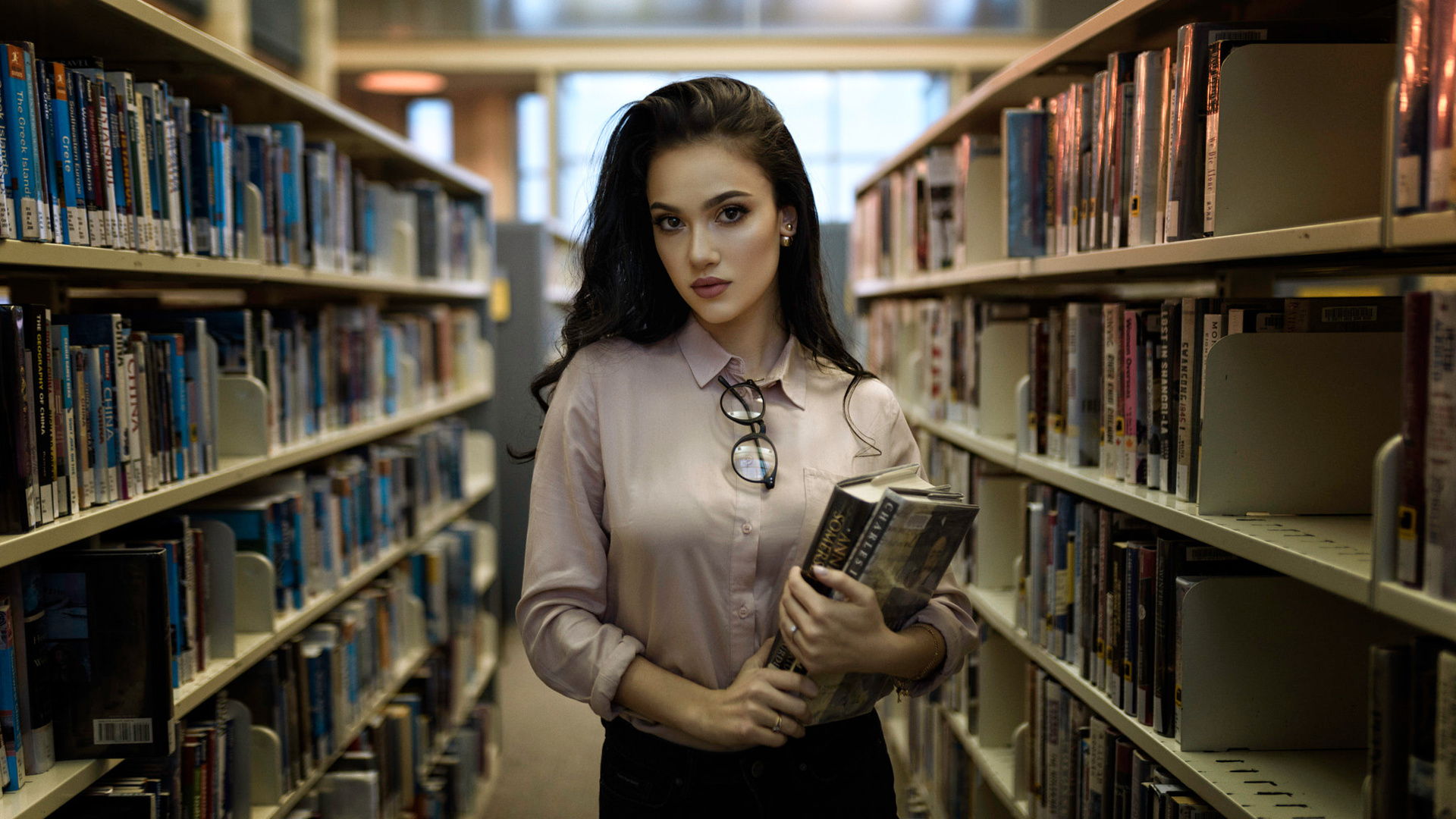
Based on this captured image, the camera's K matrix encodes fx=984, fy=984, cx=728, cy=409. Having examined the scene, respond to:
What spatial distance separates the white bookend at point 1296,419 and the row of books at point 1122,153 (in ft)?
0.61

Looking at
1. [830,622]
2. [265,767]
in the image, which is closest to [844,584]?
[830,622]

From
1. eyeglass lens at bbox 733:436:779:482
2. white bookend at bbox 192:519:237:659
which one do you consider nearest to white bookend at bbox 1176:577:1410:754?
eyeglass lens at bbox 733:436:779:482

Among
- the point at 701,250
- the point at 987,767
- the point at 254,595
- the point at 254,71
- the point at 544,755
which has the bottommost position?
the point at 544,755

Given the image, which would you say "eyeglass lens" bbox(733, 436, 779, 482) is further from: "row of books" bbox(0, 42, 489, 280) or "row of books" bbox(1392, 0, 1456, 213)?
"row of books" bbox(0, 42, 489, 280)

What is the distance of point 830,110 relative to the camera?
7.42 metres

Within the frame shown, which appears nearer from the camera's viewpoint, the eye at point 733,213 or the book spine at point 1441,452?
the book spine at point 1441,452

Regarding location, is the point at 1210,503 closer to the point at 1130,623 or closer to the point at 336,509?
the point at 1130,623

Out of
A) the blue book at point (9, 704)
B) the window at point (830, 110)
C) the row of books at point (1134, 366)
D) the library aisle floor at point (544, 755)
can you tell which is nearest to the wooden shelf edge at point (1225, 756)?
the row of books at point (1134, 366)

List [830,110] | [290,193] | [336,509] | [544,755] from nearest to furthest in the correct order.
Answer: [290,193] < [336,509] < [544,755] < [830,110]

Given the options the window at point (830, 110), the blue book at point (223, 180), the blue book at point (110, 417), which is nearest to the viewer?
the blue book at point (110, 417)

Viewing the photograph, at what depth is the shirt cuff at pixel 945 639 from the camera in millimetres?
1293

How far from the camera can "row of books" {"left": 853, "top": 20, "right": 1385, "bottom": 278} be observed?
3.90 ft

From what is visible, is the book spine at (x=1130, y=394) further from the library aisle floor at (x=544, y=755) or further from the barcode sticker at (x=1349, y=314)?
the library aisle floor at (x=544, y=755)

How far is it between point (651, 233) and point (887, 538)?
1.91 feet
